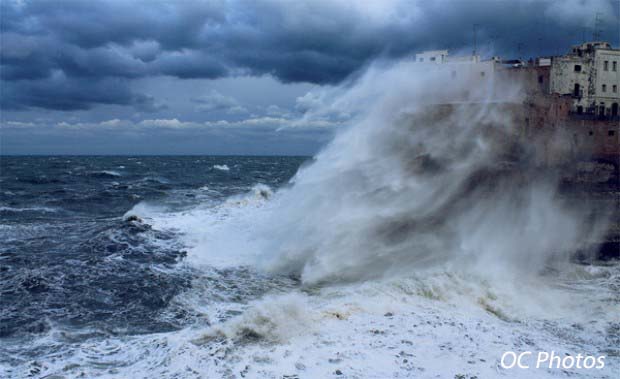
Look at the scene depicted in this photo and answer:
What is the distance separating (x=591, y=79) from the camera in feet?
90.8

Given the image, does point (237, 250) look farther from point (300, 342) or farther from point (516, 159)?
point (516, 159)

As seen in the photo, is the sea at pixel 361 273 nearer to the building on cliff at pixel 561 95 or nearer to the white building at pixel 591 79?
the building on cliff at pixel 561 95

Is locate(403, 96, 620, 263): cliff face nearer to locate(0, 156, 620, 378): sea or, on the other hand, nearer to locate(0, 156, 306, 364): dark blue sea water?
locate(0, 156, 620, 378): sea

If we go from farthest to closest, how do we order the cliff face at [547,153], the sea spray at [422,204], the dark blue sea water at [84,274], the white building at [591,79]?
the white building at [591,79], the cliff face at [547,153], the sea spray at [422,204], the dark blue sea water at [84,274]

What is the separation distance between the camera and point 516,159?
18.6 meters

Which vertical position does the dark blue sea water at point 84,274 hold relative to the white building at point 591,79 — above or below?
below

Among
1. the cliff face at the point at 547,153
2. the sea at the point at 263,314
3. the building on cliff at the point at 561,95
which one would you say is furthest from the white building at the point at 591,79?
the sea at the point at 263,314

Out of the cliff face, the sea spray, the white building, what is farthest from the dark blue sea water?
the white building

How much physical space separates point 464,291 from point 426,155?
6850 millimetres

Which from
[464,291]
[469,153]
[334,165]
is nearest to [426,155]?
[469,153]

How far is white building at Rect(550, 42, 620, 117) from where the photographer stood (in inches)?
1080

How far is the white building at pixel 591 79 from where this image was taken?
27.4m

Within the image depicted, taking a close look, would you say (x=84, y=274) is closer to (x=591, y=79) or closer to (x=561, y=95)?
(x=561, y=95)

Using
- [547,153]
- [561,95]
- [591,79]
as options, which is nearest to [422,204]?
[547,153]
